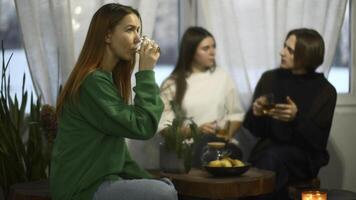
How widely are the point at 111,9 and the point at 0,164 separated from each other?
4.43 feet

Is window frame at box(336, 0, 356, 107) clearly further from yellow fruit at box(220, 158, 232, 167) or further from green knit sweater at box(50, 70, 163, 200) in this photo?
green knit sweater at box(50, 70, 163, 200)

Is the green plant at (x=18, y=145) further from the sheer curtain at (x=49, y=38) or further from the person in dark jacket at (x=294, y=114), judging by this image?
the person in dark jacket at (x=294, y=114)

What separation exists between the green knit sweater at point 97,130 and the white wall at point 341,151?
2.37 meters

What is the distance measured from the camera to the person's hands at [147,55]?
7.91 ft

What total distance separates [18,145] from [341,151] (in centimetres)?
218

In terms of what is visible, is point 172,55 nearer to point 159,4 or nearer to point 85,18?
point 159,4

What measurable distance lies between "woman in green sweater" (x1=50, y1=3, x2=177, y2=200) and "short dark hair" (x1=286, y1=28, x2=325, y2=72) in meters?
1.69

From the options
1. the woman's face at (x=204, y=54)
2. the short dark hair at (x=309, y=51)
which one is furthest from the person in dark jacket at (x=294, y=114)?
the woman's face at (x=204, y=54)

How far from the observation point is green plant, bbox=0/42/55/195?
134 inches

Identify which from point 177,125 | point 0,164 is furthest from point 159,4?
point 0,164

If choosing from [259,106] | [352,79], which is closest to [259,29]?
[259,106]

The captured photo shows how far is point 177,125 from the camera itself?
11.0 ft

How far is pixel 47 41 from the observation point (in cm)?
376

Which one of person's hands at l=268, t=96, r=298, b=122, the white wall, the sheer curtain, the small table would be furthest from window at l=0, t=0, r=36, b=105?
the white wall
